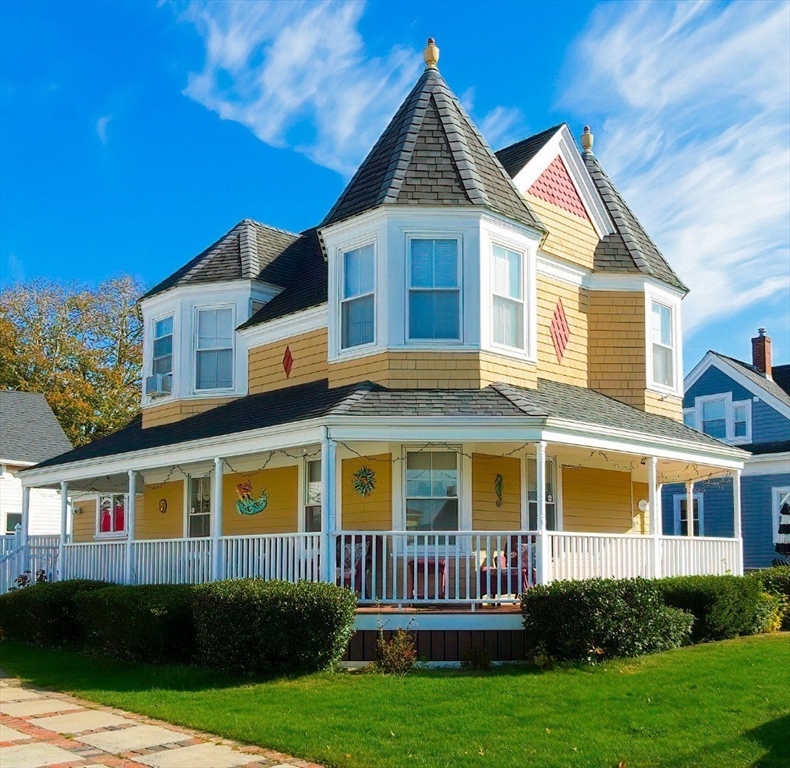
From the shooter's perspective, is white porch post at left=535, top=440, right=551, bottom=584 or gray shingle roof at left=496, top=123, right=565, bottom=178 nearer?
white porch post at left=535, top=440, right=551, bottom=584

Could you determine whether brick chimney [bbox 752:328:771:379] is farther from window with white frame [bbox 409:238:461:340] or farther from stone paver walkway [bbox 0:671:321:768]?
stone paver walkway [bbox 0:671:321:768]

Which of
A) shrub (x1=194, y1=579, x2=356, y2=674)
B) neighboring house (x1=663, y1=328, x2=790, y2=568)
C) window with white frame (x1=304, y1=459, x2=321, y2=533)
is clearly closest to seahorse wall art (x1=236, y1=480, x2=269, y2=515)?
window with white frame (x1=304, y1=459, x2=321, y2=533)

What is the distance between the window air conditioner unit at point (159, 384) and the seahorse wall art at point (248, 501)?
2827 millimetres

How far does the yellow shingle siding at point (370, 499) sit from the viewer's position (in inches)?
629

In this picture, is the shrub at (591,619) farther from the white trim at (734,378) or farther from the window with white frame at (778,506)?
the white trim at (734,378)

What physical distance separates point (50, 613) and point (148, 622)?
12.3ft

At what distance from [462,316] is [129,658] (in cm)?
711

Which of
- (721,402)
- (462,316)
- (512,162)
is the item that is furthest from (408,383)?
(721,402)

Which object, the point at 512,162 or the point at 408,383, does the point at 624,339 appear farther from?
the point at 408,383

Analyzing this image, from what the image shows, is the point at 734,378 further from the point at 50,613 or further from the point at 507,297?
the point at 50,613

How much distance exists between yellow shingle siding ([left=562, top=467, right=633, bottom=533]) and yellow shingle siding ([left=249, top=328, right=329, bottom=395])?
4.75 meters

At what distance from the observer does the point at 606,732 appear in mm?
9336

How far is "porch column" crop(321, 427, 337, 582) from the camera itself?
13812 millimetres

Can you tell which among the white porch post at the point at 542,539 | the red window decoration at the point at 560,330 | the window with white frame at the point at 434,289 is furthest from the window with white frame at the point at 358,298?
the white porch post at the point at 542,539
